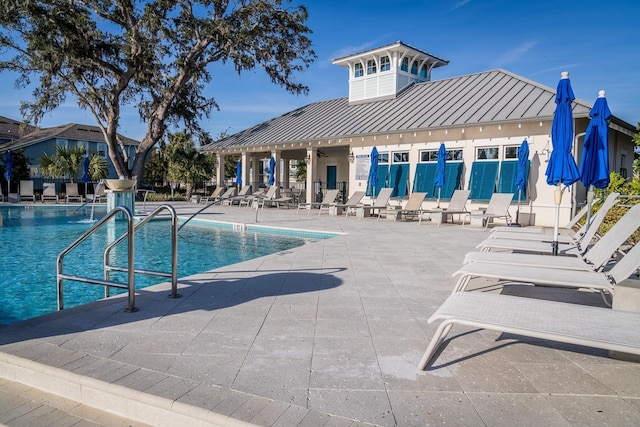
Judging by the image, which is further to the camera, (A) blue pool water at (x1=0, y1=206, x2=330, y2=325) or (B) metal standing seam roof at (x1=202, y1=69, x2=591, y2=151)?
(B) metal standing seam roof at (x1=202, y1=69, x2=591, y2=151)

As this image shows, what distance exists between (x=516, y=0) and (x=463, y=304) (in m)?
17.7

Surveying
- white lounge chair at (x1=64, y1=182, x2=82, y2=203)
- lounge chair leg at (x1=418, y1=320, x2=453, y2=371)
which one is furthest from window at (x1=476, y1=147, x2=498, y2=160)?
white lounge chair at (x1=64, y1=182, x2=82, y2=203)

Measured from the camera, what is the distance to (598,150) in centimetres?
653

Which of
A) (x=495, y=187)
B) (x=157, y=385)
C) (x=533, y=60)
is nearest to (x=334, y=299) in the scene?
(x=157, y=385)

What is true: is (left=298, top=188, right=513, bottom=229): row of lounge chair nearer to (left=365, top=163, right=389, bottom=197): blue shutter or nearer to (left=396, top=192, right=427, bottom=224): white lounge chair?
(left=396, top=192, right=427, bottom=224): white lounge chair

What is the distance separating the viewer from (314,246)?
7766mm

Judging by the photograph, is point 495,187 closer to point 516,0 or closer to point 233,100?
point 516,0

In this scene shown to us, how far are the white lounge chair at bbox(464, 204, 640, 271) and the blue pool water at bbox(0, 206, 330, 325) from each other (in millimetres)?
4709

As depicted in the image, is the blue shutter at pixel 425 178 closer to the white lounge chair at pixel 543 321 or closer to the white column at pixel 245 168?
Answer: the white column at pixel 245 168

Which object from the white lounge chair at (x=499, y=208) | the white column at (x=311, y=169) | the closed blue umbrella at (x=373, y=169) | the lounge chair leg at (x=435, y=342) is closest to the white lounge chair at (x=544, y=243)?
the lounge chair leg at (x=435, y=342)

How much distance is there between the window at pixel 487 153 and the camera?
1355 centimetres

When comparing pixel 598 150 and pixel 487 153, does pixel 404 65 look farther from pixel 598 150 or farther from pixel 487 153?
pixel 598 150

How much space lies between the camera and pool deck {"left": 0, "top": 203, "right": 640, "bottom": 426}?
2.07m

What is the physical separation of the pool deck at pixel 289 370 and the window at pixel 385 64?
16.4 m
